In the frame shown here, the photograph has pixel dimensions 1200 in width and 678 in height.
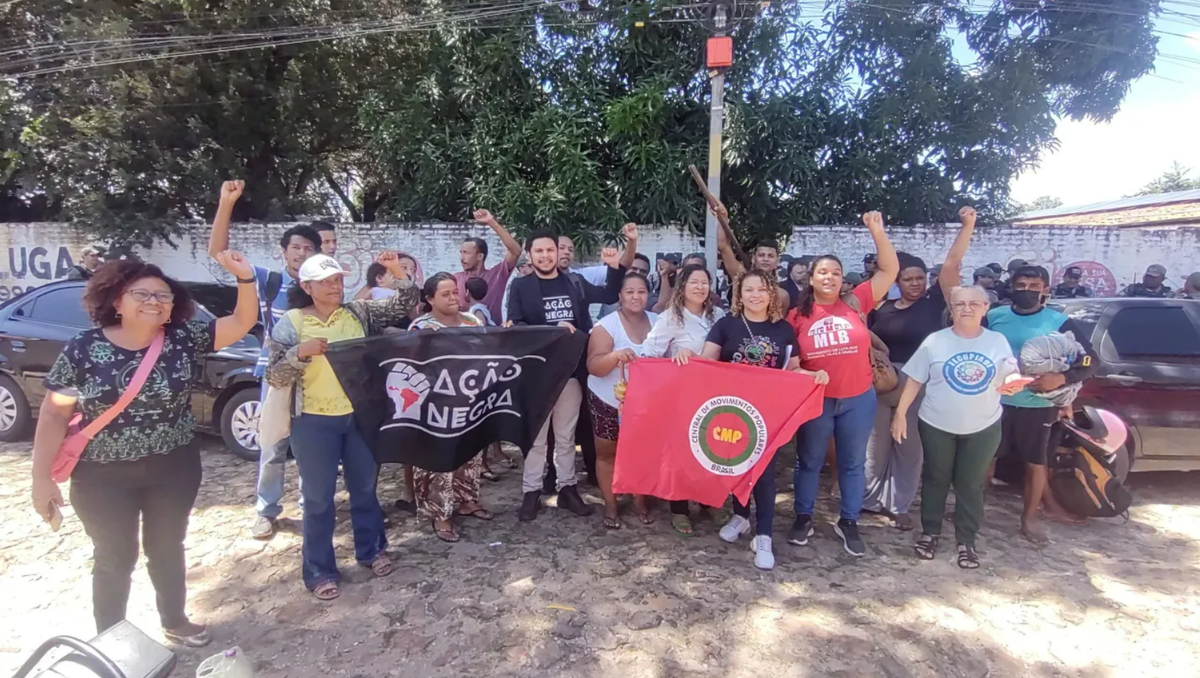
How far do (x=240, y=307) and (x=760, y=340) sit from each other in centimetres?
274

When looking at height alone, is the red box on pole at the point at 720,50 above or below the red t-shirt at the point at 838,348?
above

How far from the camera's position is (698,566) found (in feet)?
12.8

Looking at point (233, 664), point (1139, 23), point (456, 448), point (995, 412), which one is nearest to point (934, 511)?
point (995, 412)

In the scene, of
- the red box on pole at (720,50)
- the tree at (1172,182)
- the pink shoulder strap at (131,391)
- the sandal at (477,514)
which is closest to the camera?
the pink shoulder strap at (131,391)

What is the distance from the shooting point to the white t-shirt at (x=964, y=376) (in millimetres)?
3770

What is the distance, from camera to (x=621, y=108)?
9781 millimetres

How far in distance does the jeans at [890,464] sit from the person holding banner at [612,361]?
165 centimetres

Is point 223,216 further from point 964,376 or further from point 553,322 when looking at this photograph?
point 964,376

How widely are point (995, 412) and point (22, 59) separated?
15.4 meters

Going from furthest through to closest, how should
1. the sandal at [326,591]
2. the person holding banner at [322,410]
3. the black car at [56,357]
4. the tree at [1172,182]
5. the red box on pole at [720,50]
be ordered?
the tree at [1172,182] < the red box on pole at [720,50] < the black car at [56,357] < the sandal at [326,591] < the person holding banner at [322,410]

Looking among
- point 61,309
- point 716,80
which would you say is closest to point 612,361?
point 61,309

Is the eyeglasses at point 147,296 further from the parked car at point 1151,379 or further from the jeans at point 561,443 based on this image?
the parked car at point 1151,379

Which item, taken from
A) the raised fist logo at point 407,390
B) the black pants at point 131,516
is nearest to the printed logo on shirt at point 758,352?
the raised fist logo at point 407,390

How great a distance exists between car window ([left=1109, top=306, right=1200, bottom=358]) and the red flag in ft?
9.79
